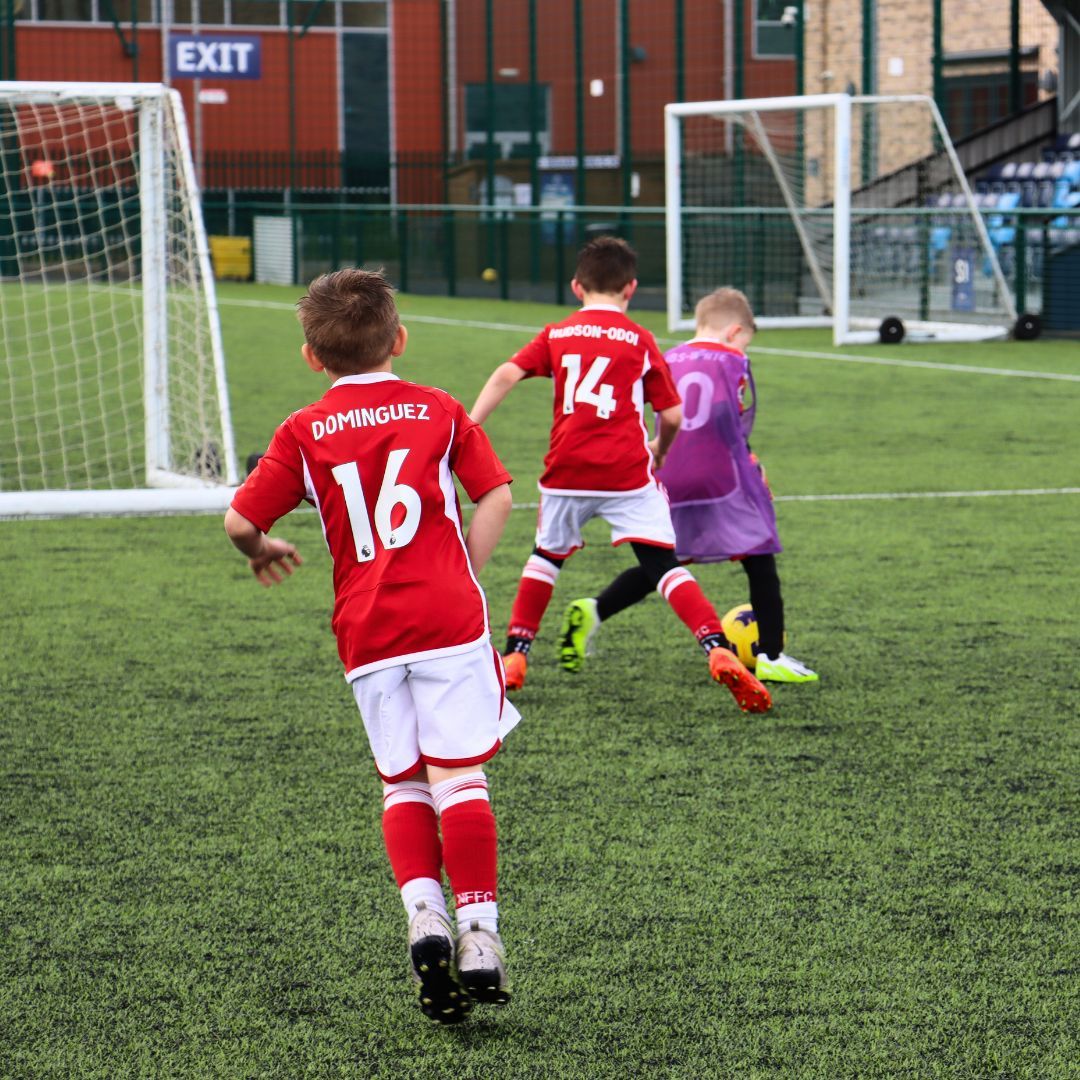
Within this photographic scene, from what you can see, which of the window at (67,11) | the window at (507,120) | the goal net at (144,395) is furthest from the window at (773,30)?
the goal net at (144,395)

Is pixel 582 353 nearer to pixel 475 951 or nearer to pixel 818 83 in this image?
pixel 475 951

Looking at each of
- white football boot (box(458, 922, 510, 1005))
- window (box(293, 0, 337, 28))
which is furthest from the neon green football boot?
window (box(293, 0, 337, 28))

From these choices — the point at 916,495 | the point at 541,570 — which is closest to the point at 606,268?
the point at 541,570

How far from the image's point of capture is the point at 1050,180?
19.8 m

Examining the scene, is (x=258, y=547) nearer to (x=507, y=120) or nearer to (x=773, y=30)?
(x=773, y=30)

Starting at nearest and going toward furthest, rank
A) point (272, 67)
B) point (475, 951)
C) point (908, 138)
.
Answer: point (475, 951), point (908, 138), point (272, 67)

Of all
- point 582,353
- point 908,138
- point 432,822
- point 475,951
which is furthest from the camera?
point 908,138

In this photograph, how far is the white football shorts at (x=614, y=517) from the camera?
16.4ft

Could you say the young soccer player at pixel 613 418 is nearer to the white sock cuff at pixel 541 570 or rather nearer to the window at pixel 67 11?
the white sock cuff at pixel 541 570

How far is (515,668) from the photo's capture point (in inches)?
200

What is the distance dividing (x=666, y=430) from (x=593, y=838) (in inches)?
56.6

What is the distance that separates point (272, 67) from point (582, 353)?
3011 centimetres

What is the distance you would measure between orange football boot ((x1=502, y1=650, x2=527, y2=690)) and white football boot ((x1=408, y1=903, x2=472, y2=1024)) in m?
2.21

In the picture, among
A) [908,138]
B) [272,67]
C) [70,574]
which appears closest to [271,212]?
[272,67]
